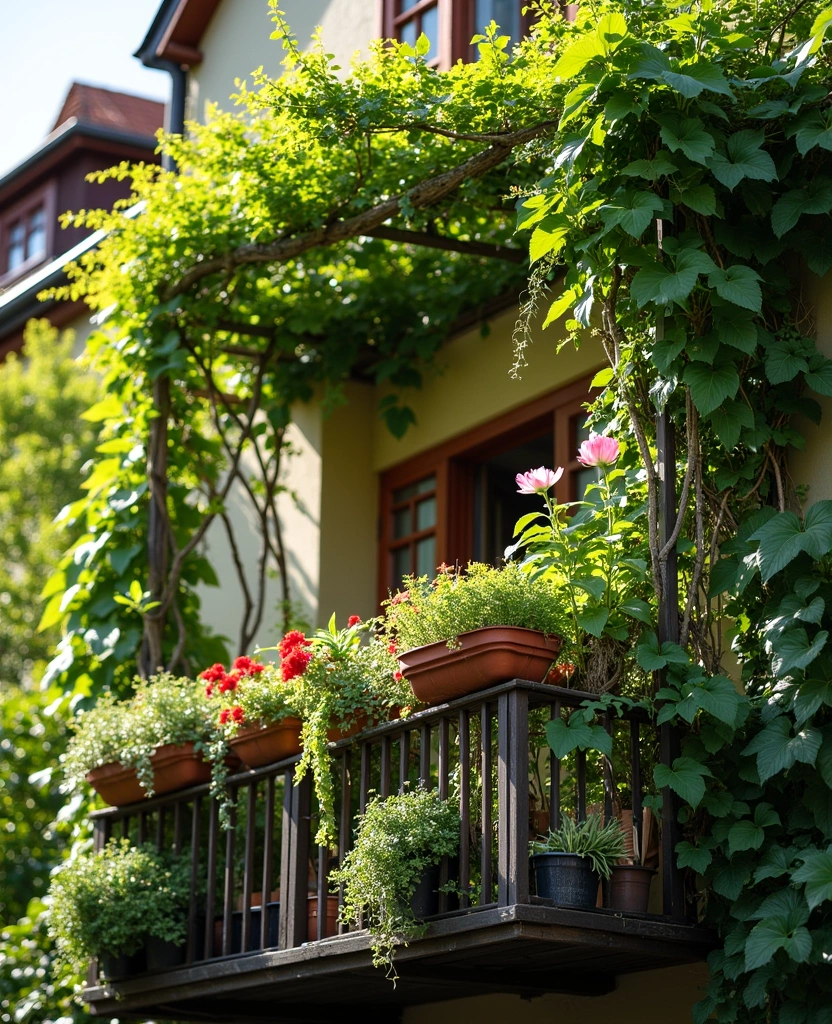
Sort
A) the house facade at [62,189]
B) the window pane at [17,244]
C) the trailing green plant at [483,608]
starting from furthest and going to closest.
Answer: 1. the window pane at [17,244]
2. the house facade at [62,189]
3. the trailing green plant at [483,608]

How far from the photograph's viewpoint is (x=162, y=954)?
5.80 metres

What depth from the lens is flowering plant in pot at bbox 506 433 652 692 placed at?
4.61 meters

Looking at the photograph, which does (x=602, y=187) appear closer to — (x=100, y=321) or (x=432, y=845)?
(x=432, y=845)

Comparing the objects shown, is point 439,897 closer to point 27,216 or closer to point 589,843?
point 589,843

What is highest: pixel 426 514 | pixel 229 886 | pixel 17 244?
pixel 17 244

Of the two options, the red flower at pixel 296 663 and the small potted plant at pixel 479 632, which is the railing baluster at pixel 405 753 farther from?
the red flower at pixel 296 663

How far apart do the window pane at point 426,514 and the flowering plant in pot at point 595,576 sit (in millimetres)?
2871

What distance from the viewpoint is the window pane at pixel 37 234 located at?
15.7 metres

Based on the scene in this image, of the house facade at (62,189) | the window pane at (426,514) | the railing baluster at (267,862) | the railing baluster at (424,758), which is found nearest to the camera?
the railing baluster at (424,758)

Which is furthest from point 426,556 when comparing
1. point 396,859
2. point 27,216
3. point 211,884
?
point 27,216

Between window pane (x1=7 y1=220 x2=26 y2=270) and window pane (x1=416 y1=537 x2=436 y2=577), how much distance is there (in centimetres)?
976

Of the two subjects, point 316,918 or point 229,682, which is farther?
point 229,682

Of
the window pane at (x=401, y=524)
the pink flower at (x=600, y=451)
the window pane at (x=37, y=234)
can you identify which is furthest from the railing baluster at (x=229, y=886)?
the window pane at (x=37, y=234)

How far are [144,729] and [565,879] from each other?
2347 mm
